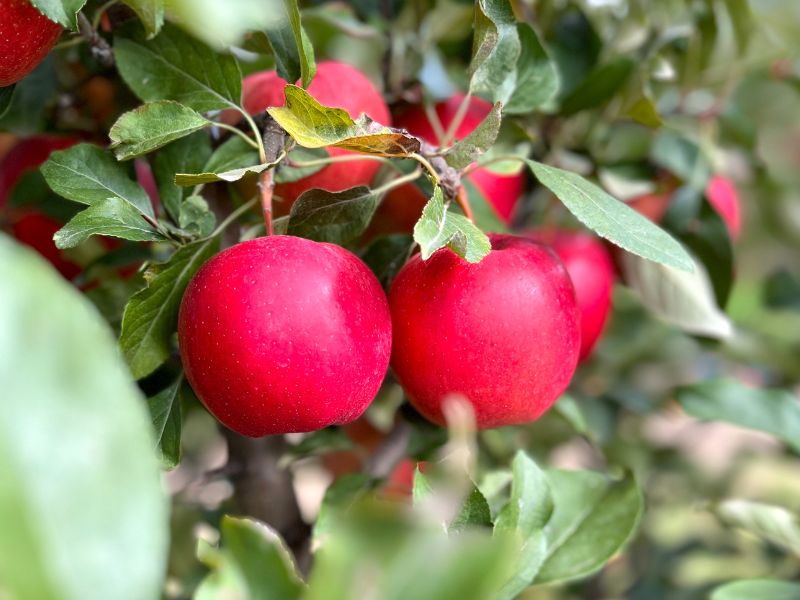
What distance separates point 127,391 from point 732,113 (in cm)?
65

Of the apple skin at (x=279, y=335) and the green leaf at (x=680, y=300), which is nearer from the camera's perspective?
the apple skin at (x=279, y=335)

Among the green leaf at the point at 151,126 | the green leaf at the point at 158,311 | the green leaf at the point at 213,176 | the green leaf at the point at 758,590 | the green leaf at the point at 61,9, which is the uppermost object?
the green leaf at the point at 61,9

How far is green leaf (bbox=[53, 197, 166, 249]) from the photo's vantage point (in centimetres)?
36

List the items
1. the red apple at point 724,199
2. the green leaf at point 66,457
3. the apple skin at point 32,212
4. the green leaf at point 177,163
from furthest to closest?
the red apple at point 724,199 < the apple skin at point 32,212 < the green leaf at point 177,163 < the green leaf at point 66,457

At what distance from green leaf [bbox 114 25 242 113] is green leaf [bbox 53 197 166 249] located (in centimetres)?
7

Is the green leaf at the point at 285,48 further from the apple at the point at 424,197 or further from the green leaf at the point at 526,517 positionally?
the green leaf at the point at 526,517

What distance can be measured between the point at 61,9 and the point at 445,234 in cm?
18

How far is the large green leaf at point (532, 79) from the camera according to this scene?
500 millimetres

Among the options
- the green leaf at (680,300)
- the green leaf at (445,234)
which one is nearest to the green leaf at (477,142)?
the green leaf at (445,234)

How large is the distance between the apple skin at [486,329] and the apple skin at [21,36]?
195 millimetres

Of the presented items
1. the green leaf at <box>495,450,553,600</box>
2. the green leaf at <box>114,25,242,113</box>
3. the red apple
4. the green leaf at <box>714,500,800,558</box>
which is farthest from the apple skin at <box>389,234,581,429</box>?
the red apple

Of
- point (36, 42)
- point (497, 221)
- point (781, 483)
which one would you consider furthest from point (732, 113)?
point (781, 483)

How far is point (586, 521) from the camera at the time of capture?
0.49m

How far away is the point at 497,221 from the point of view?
1.68ft
